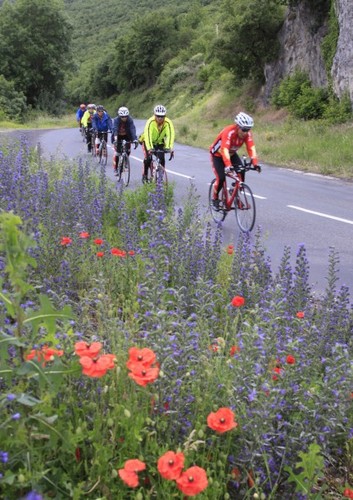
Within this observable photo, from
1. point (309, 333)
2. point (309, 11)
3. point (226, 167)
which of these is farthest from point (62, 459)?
point (309, 11)

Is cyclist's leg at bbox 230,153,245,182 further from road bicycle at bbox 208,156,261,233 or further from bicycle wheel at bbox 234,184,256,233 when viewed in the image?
bicycle wheel at bbox 234,184,256,233

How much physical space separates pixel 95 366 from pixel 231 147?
8.43m

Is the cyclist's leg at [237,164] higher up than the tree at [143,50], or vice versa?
the tree at [143,50]

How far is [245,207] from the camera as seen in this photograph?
995 cm

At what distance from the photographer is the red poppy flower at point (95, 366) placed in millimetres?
2195

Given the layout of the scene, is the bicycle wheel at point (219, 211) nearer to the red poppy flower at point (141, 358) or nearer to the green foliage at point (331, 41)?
the red poppy flower at point (141, 358)

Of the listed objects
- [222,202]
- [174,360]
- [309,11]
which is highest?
[309,11]

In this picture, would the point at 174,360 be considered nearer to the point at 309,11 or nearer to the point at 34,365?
the point at 34,365

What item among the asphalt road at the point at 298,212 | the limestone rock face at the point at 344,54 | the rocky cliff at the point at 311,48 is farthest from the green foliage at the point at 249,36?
the asphalt road at the point at 298,212

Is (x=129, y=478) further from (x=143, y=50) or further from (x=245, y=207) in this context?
(x=143, y=50)

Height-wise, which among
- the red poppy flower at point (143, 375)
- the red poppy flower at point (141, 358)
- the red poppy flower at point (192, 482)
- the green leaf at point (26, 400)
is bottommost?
the red poppy flower at point (192, 482)

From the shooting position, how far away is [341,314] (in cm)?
401

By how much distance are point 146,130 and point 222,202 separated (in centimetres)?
281

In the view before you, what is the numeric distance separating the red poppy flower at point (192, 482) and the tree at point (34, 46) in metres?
74.3
